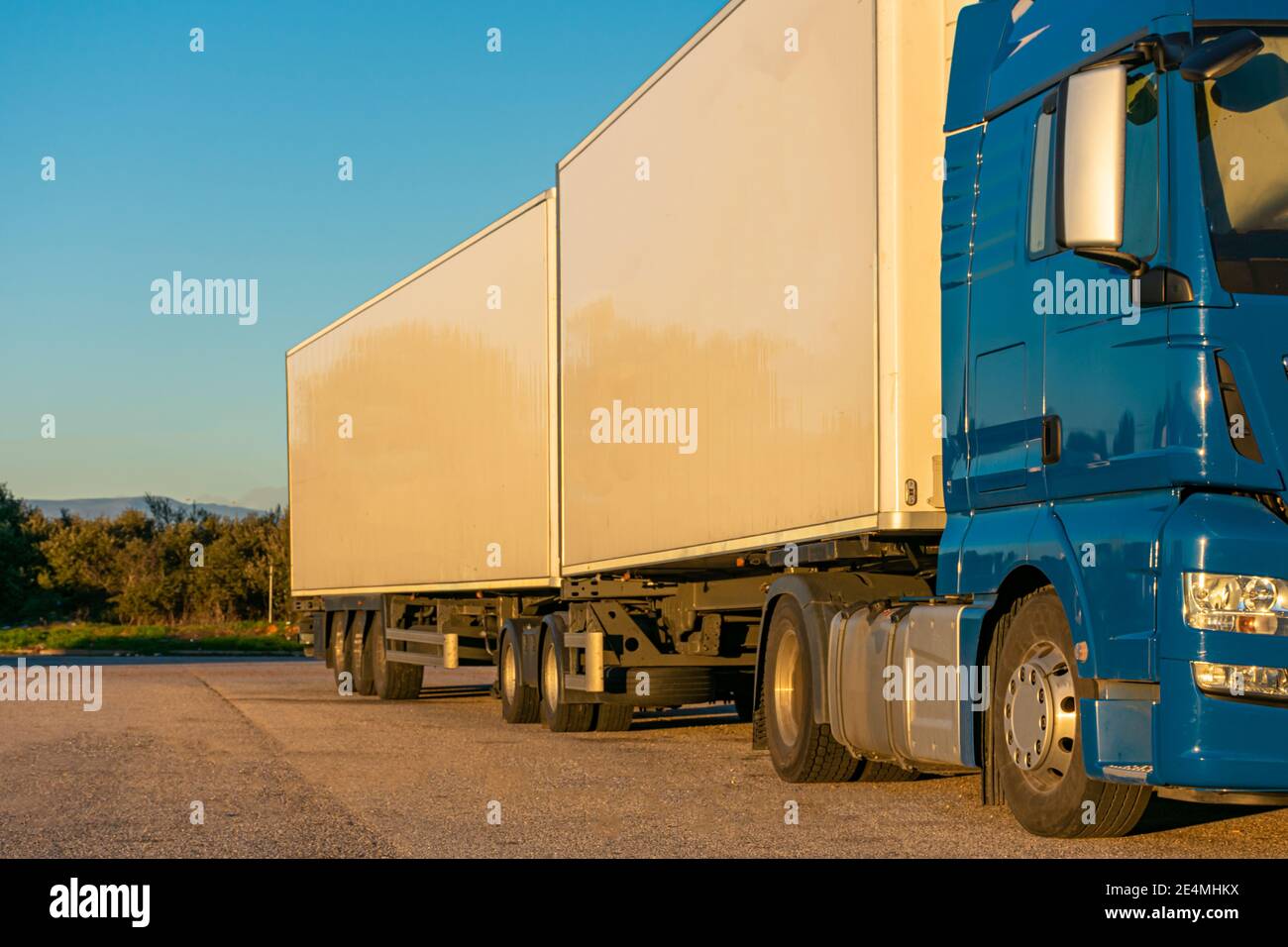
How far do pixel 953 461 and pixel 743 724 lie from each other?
9.49 metres

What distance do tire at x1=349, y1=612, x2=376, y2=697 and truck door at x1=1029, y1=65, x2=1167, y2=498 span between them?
18105 millimetres

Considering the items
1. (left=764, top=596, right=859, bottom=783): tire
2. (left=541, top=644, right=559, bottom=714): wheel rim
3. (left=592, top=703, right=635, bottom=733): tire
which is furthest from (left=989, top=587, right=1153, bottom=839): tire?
(left=541, top=644, right=559, bottom=714): wheel rim

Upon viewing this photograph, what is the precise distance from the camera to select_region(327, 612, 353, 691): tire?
27.6m

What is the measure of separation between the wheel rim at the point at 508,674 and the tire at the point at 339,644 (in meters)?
7.52

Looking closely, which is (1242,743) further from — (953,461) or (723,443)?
(723,443)

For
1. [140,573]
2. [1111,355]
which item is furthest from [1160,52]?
[140,573]

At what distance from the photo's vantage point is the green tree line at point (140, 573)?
9381 cm

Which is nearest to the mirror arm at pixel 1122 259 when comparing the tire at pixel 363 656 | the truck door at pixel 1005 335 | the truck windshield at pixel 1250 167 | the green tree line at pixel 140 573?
the truck windshield at pixel 1250 167

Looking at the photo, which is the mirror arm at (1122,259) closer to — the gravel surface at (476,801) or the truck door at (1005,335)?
the truck door at (1005,335)

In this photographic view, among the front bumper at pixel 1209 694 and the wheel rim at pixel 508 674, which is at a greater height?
the front bumper at pixel 1209 694

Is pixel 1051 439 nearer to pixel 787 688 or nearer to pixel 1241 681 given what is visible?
pixel 1241 681

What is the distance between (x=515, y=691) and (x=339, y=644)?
9.20 m

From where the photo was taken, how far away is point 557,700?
17.8 meters

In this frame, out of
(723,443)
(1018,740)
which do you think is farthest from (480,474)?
(1018,740)
